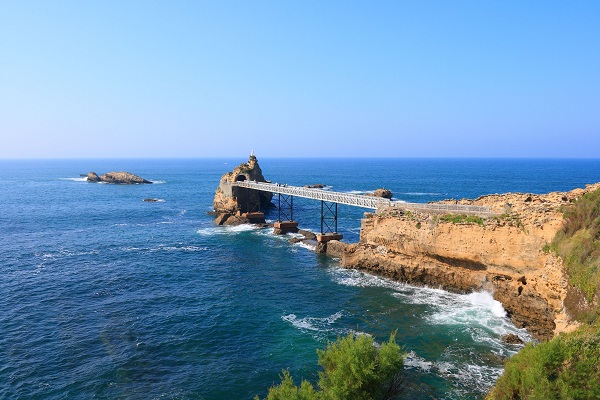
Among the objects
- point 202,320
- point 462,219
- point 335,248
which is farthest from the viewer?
point 335,248

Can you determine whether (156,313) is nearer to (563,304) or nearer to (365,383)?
(365,383)

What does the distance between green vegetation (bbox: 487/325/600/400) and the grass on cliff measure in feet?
32.4

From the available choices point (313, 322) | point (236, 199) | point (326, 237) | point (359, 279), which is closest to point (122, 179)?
point (236, 199)

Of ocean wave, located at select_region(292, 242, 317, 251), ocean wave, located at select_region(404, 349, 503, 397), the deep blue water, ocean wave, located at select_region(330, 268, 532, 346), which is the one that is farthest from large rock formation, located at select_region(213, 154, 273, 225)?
ocean wave, located at select_region(404, 349, 503, 397)

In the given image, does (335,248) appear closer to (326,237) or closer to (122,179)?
(326,237)

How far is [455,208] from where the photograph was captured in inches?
1671

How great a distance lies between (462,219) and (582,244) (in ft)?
39.1

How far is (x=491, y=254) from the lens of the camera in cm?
3753

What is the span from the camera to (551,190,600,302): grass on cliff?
26.2 metres

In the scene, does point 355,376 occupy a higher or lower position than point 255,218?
higher

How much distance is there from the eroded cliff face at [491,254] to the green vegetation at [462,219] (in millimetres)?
110

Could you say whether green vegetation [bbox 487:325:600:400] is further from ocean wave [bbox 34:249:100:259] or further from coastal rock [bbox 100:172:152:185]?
coastal rock [bbox 100:172:152:185]

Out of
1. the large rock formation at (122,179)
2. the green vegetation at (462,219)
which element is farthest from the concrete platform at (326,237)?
the large rock formation at (122,179)

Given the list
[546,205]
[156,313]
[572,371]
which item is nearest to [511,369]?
[572,371]
